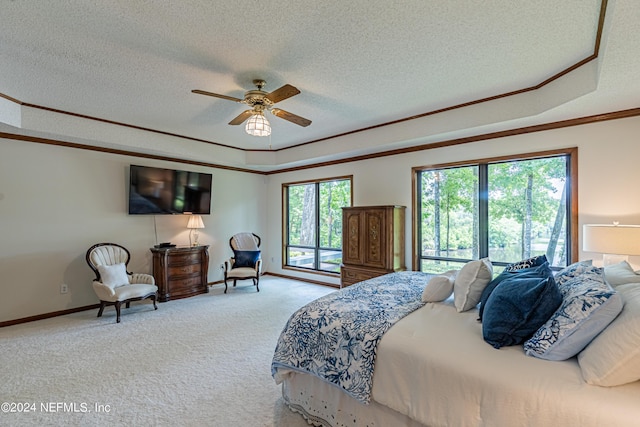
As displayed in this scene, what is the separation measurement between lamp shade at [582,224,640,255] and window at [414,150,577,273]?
77 cm

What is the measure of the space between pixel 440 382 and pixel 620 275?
150 cm

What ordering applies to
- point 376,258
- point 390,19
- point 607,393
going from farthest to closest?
point 376,258 < point 390,19 < point 607,393

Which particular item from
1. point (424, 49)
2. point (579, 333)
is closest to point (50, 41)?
point (424, 49)

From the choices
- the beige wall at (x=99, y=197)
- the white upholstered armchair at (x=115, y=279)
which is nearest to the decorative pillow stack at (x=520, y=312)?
→ the beige wall at (x=99, y=197)

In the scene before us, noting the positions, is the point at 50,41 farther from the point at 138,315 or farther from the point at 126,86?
the point at 138,315

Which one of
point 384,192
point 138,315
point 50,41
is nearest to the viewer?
point 50,41

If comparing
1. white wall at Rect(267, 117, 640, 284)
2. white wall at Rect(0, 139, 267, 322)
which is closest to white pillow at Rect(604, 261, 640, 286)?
white wall at Rect(267, 117, 640, 284)

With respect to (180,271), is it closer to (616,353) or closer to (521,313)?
(521,313)

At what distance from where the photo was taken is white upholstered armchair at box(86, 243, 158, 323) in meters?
4.00

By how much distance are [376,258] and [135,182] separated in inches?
159

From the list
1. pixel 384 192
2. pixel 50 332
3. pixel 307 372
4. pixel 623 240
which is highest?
pixel 384 192

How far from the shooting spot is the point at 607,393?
1.22 m

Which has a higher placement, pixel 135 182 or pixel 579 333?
pixel 135 182

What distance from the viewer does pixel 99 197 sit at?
15.5 ft
